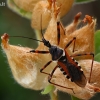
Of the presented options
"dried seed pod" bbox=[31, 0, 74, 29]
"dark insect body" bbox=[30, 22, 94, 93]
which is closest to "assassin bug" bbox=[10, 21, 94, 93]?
"dark insect body" bbox=[30, 22, 94, 93]

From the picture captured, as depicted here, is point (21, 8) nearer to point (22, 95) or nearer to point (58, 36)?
point (58, 36)

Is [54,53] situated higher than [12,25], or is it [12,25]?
[12,25]

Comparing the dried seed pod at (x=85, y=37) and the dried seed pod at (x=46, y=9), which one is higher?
the dried seed pod at (x=46, y=9)

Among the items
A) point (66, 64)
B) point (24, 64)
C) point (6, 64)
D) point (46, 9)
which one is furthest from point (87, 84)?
point (6, 64)

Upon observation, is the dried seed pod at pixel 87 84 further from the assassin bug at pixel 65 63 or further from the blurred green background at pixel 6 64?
the blurred green background at pixel 6 64

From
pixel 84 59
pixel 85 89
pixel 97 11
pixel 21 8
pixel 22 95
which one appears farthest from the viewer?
pixel 97 11

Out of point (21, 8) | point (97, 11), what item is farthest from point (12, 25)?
point (21, 8)

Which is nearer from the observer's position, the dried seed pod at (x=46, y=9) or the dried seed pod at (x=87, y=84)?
the dried seed pod at (x=87, y=84)

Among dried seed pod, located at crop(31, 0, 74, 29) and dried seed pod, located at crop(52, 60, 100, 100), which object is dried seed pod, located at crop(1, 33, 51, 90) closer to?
dried seed pod, located at crop(52, 60, 100, 100)

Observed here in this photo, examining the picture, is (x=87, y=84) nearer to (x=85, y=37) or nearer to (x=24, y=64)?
(x=85, y=37)

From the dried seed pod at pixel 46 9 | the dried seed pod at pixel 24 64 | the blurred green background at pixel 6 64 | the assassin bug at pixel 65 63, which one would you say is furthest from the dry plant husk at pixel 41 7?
the blurred green background at pixel 6 64

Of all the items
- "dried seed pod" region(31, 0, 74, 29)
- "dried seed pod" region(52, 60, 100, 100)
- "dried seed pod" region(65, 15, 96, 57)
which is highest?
"dried seed pod" region(31, 0, 74, 29)
